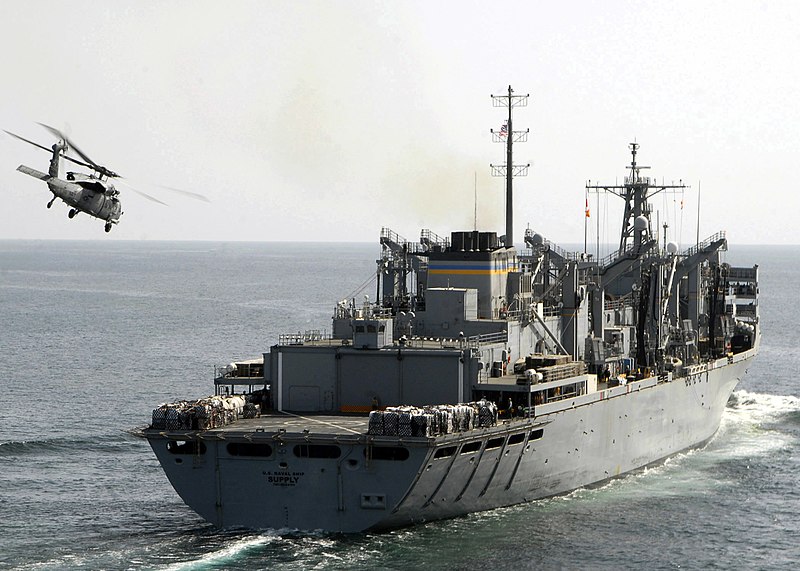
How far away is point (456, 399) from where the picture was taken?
39250 millimetres

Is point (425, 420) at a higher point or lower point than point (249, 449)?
higher

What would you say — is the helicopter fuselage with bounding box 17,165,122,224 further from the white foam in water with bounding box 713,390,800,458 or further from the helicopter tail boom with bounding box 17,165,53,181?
the white foam in water with bounding box 713,390,800,458

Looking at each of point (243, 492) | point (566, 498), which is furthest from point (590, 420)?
point (243, 492)

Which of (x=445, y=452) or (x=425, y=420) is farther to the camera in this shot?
(x=445, y=452)

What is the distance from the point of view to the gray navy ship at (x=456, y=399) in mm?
35094

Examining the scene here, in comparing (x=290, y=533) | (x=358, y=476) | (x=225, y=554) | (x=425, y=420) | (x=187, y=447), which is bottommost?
(x=225, y=554)

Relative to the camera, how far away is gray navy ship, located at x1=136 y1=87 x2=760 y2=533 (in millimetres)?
35094

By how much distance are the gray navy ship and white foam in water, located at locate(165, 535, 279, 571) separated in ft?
2.73

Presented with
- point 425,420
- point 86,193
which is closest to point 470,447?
point 425,420

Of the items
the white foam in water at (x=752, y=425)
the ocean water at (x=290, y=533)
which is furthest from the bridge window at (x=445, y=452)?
the white foam in water at (x=752, y=425)

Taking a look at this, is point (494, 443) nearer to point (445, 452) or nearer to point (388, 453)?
point (445, 452)

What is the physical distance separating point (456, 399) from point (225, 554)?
31.3 ft

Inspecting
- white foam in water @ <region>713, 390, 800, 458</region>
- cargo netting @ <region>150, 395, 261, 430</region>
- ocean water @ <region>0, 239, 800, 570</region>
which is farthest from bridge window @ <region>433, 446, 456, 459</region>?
white foam in water @ <region>713, 390, 800, 458</region>

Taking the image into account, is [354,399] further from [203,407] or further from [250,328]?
[250,328]
